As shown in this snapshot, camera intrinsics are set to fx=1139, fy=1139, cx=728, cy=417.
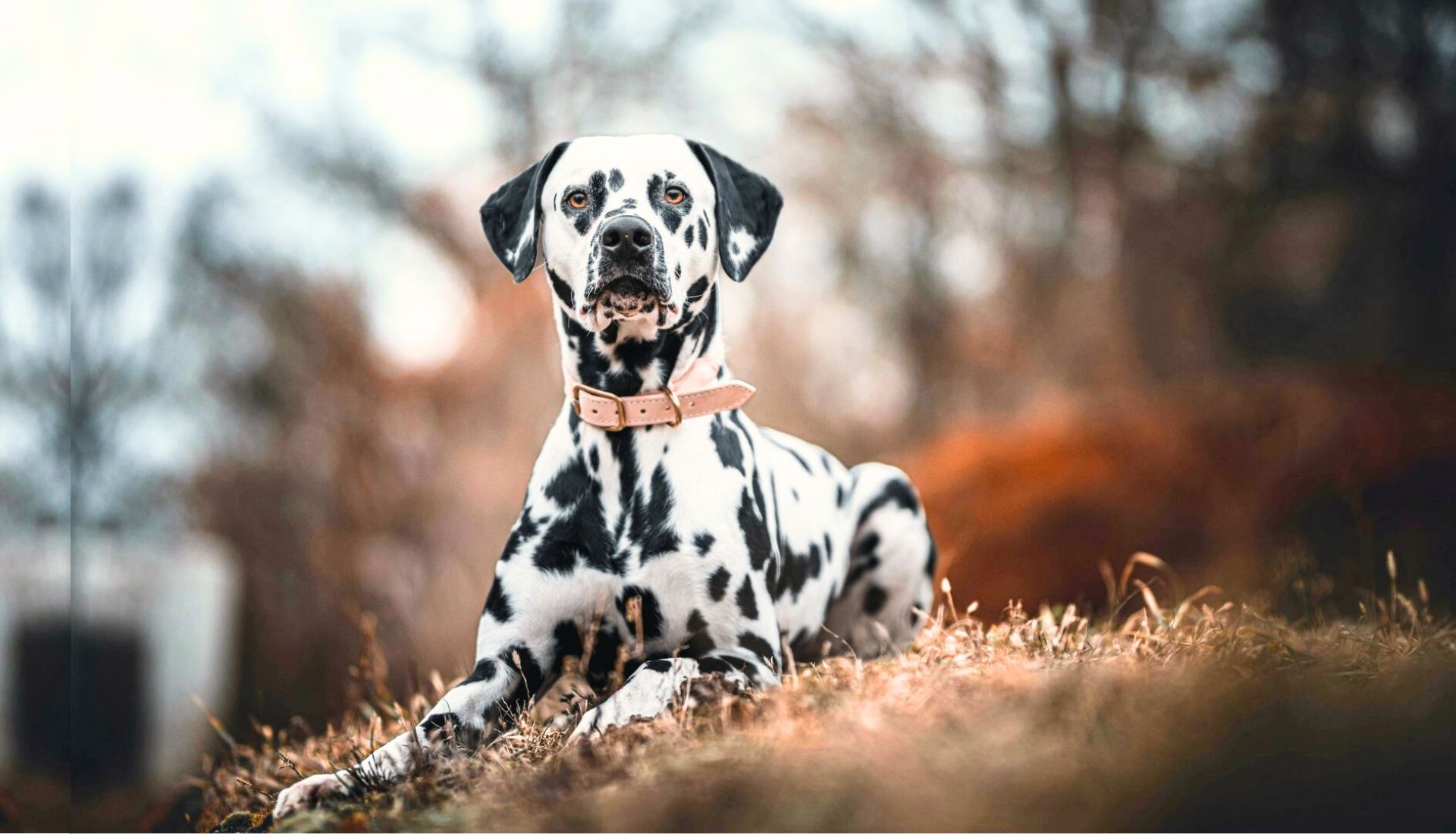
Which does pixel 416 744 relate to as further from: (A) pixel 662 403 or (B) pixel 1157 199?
(B) pixel 1157 199

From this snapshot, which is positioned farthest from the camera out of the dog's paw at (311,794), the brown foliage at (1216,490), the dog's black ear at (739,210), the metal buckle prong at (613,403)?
the brown foliage at (1216,490)

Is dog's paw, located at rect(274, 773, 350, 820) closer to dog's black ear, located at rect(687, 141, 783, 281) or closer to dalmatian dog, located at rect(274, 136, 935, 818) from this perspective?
dalmatian dog, located at rect(274, 136, 935, 818)

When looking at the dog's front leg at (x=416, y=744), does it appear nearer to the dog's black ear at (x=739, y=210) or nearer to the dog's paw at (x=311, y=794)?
the dog's paw at (x=311, y=794)

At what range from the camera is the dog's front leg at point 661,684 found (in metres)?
3.18

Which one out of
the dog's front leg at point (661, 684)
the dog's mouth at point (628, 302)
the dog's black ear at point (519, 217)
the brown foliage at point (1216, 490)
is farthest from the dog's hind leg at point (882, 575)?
the brown foliage at point (1216, 490)

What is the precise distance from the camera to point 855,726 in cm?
276

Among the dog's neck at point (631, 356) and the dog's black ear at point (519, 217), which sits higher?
the dog's black ear at point (519, 217)

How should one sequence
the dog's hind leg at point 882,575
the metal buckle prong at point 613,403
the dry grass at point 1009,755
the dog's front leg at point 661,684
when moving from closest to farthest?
the dry grass at point 1009,755
the dog's front leg at point 661,684
the metal buckle prong at point 613,403
the dog's hind leg at point 882,575

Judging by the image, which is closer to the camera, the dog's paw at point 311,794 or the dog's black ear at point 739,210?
the dog's paw at point 311,794

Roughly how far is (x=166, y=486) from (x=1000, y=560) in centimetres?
689

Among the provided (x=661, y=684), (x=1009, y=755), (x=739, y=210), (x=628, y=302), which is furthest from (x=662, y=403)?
(x=1009, y=755)

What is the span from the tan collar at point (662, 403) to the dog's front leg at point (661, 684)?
0.75 meters

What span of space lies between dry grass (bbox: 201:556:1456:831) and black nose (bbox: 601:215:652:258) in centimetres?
128

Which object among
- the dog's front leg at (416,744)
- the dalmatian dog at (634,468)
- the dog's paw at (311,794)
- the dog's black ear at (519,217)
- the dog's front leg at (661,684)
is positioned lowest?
the dog's paw at (311,794)
